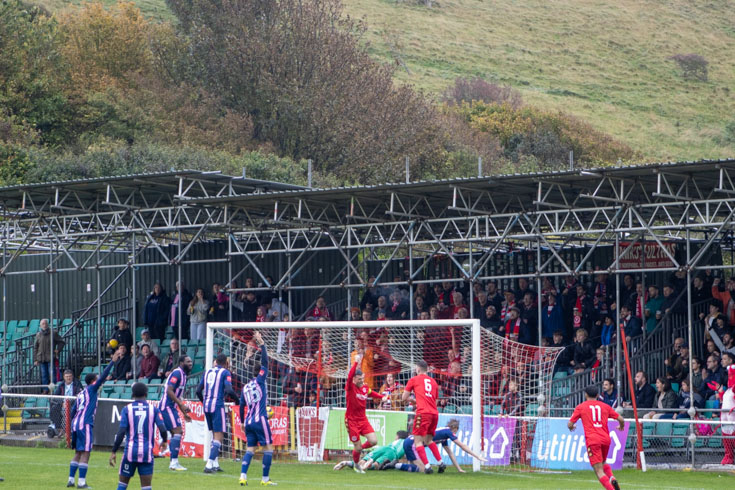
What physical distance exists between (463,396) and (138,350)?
10517 millimetres

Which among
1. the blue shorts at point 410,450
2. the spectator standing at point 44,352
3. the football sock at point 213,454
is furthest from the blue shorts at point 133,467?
the spectator standing at point 44,352

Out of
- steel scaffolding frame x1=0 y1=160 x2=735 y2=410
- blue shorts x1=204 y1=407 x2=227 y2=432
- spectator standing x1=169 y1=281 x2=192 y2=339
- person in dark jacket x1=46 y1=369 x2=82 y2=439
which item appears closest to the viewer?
blue shorts x1=204 y1=407 x2=227 y2=432

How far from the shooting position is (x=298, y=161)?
2157 inches

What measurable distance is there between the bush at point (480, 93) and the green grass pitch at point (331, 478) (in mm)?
59300

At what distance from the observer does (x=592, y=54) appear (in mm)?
91438

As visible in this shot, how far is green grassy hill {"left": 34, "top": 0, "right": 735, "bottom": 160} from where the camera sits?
7750cm

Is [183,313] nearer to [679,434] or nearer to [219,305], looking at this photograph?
[219,305]

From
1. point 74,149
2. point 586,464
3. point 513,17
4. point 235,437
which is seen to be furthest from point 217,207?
point 513,17

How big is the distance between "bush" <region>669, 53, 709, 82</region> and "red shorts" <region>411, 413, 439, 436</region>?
76.4 m

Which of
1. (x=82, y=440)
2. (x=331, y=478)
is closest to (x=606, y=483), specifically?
(x=331, y=478)

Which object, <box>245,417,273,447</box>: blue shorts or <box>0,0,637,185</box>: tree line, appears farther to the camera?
<box>0,0,637,185</box>: tree line

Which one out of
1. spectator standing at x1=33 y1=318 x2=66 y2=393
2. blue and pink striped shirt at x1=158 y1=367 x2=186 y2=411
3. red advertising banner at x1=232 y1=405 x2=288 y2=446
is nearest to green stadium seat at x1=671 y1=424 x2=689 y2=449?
red advertising banner at x1=232 y1=405 x2=288 y2=446

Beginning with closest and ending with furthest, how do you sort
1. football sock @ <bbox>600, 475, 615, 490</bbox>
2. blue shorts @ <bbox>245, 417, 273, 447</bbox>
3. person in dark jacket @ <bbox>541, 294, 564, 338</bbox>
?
1. football sock @ <bbox>600, 475, 615, 490</bbox>
2. blue shorts @ <bbox>245, 417, 273, 447</bbox>
3. person in dark jacket @ <bbox>541, 294, 564, 338</bbox>

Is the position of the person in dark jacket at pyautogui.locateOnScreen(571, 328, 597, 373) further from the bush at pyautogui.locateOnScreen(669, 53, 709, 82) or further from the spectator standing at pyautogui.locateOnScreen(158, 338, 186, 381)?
the bush at pyautogui.locateOnScreen(669, 53, 709, 82)
